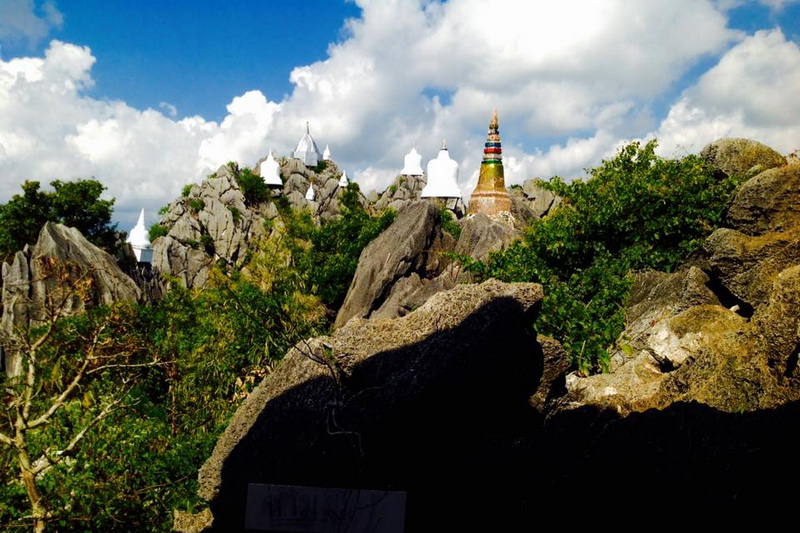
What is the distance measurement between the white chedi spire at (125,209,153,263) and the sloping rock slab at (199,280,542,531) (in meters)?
54.1

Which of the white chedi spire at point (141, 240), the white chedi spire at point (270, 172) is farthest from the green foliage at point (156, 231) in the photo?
the white chedi spire at point (270, 172)

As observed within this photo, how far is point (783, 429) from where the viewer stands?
14.6 ft

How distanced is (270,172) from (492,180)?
45438 millimetres

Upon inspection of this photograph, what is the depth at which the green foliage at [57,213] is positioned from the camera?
41.4m

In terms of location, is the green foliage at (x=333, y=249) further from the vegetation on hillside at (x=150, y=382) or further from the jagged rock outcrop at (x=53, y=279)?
the jagged rock outcrop at (x=53, y=279)

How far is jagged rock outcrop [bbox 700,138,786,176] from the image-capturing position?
474 inches

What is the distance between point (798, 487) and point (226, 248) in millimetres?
50709

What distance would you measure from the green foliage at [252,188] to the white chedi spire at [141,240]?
10.1 m

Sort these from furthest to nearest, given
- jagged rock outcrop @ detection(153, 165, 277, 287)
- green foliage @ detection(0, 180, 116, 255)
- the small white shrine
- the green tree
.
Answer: the small white shrine → jagged rock outcrop @ detection(153, 165, 277, 287) → green foliage @ detection(0, 180, 116, 255) → the green tree

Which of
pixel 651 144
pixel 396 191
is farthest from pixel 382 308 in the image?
pixel 396 191

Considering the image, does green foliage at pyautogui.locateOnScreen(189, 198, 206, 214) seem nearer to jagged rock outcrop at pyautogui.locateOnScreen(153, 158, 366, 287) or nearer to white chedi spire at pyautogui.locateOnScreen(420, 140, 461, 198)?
jagged rock outcrop at pyautogui.locateOnScreen(153, 158, 366, 287)

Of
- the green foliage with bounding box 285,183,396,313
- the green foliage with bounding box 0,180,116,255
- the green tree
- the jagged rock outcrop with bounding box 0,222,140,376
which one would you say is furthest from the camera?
the green foliage with bounding box 0,180,116,255

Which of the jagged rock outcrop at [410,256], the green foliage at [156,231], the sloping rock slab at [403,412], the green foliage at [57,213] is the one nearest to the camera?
the sloping rock slab at [403,412]

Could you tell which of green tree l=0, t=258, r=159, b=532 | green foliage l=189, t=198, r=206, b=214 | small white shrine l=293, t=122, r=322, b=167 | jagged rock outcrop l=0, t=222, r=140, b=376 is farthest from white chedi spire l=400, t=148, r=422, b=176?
green tree l=0, t=258, r=159, b=532
